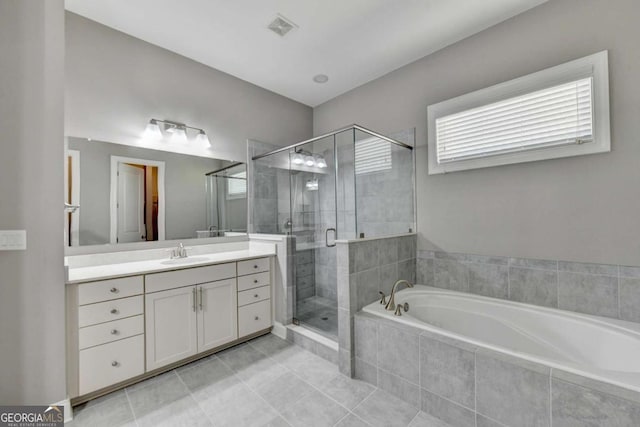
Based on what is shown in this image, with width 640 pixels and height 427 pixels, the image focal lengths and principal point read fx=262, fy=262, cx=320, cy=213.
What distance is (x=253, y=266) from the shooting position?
8.40 ft

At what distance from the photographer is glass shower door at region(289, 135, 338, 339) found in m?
2.67

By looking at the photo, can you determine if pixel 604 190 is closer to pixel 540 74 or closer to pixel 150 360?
pixel 540 74

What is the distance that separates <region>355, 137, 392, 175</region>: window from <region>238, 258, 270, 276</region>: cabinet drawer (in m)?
1.29

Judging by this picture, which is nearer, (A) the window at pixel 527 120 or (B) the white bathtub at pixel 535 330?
(B) the white bathtub at pixel 535 330

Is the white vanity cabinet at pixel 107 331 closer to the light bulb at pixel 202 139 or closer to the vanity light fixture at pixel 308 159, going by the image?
the light bulb at pixel 202 139

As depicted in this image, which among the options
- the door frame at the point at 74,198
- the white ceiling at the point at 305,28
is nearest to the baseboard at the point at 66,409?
the door frame at the point at 74,198

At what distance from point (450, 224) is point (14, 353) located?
3208 millimetres

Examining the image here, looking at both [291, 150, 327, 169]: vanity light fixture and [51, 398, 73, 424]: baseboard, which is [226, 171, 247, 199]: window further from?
[51, 398, 73, 424]: baseboard

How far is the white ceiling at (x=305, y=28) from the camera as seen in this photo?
6.66 feet

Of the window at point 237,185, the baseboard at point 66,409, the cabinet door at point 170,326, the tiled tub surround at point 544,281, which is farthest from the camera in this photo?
the window at point 237,185

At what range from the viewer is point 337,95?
3.55 meters

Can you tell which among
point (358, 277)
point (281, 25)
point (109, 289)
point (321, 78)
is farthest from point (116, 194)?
point (321, 78)

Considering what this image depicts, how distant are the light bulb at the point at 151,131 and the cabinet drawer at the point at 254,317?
1.81 meters

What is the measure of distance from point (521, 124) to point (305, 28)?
1.96 metres
